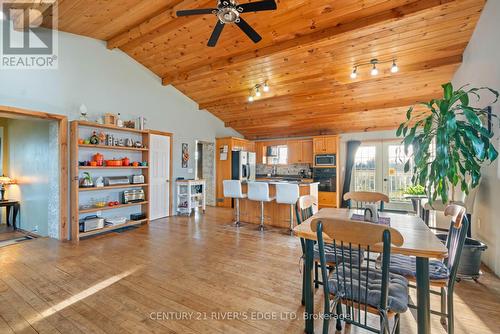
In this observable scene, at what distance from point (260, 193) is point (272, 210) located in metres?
0.64

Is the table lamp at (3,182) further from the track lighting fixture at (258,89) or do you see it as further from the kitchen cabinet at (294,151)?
the kitchen cabinet at (294,151)

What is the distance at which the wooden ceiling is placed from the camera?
11.0 ft

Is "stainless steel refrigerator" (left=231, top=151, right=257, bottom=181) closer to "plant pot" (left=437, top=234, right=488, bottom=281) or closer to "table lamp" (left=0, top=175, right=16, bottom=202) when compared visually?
"table lamp" (left=0, top=175, right=16, bottom=202)

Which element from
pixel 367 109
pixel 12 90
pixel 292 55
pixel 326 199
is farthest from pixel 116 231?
pixel 367 109

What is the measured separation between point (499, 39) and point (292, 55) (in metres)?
2.74

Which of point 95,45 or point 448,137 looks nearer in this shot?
point 448,137

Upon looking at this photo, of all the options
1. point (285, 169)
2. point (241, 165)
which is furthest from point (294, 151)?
point (241, 165)

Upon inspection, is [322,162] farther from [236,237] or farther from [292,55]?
[236,237]

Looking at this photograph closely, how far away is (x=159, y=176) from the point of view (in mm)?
5641

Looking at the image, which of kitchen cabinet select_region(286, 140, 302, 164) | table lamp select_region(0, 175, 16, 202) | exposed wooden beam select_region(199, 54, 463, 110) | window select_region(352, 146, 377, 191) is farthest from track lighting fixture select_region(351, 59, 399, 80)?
table lamp select_region(0, 175, 16, 202)

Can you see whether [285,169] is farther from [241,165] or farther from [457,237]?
[457,237]

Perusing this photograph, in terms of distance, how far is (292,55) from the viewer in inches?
173

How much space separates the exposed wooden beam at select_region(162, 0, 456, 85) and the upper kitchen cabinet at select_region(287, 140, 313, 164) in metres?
3.62

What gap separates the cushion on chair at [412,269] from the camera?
5.48 feet
